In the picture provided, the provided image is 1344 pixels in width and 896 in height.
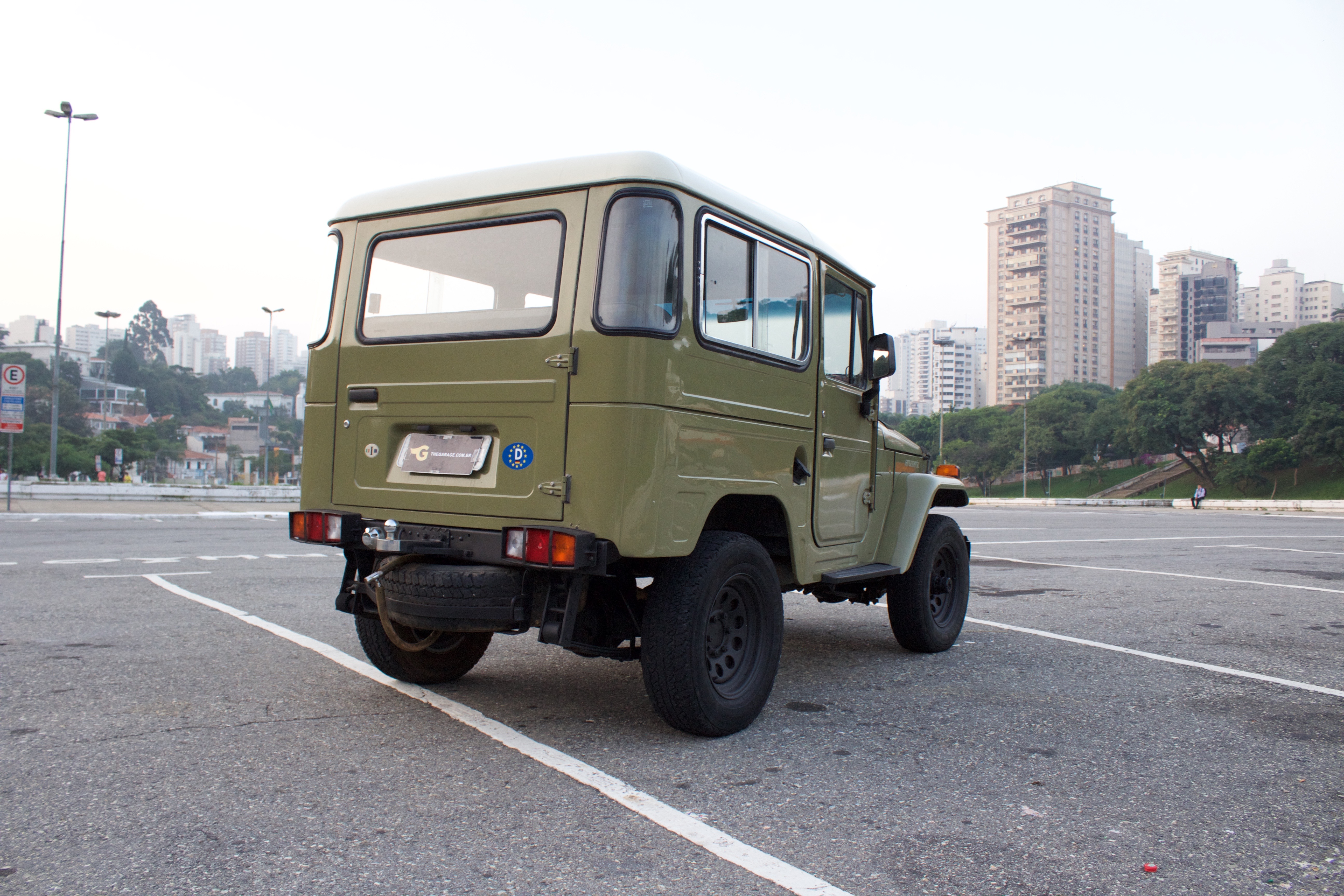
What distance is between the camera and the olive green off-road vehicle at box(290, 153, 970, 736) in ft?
12.7

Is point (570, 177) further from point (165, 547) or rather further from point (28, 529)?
point (28, 529)

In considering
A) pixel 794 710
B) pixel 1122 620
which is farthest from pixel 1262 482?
pixel 794 710

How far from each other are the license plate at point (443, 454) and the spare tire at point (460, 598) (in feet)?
1.47

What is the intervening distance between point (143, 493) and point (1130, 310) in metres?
177

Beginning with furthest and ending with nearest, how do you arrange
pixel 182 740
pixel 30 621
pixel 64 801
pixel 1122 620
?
1. pixel 1122 620
2. pixel 30 621
3. pixel 182 740
4. pixel 64 801

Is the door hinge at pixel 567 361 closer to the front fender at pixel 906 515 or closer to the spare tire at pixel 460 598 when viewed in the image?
the spare tire at pixel 460 598

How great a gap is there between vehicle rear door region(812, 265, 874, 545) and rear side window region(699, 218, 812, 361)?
0.27 metres

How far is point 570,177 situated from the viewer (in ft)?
13.4

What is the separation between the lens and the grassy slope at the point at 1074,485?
88125mm

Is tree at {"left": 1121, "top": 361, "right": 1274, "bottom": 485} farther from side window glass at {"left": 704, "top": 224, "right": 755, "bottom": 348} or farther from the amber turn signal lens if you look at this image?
the amber turn signal lens

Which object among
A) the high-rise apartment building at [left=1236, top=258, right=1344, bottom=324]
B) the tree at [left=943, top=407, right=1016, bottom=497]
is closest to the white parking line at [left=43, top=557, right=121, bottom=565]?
the tree at [left=943, top=407, right=1016, bottom=497]

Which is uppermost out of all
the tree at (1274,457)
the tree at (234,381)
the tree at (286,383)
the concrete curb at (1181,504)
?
the tree at (234,381)

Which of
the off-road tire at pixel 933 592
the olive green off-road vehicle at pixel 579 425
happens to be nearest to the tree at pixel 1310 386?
the off-road tire at pixel 933 592

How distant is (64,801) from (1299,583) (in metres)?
12.2
